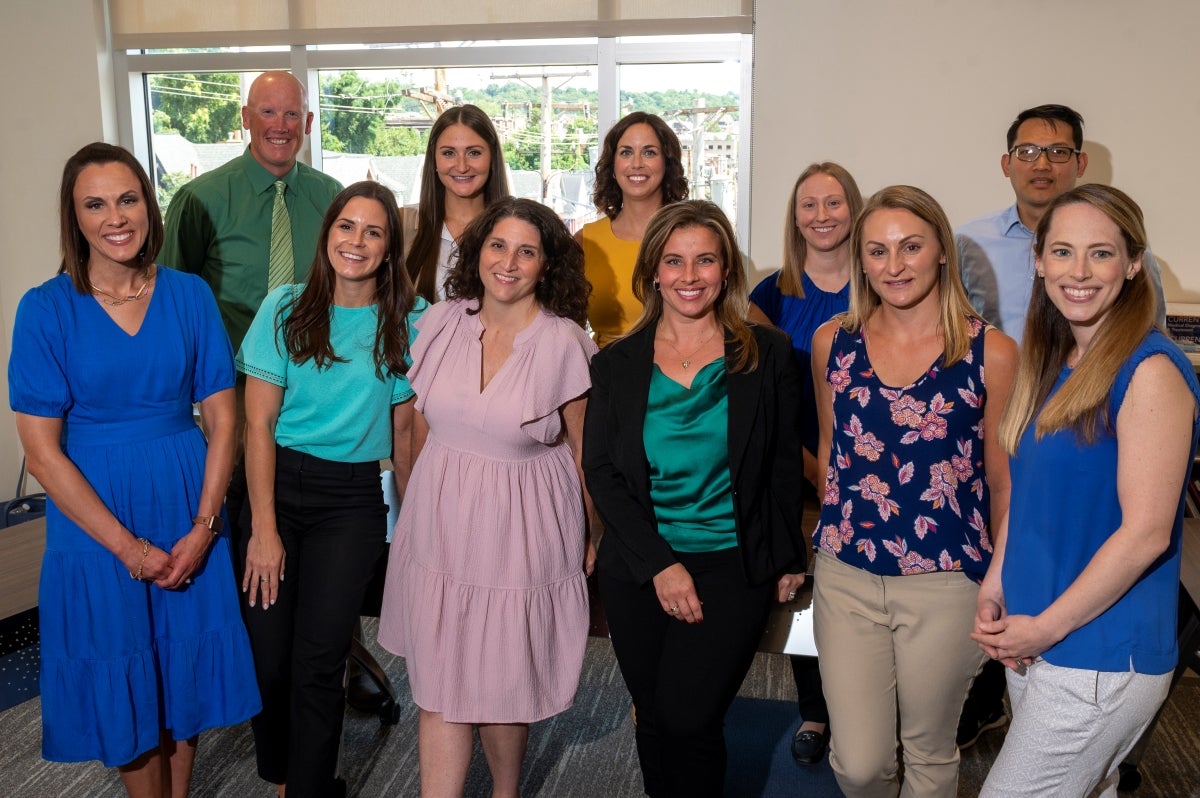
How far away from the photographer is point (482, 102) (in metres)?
5.52

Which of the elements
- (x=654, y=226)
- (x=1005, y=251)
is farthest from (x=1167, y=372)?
(x=1005, y=251)

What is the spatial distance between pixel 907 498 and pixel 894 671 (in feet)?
1.26

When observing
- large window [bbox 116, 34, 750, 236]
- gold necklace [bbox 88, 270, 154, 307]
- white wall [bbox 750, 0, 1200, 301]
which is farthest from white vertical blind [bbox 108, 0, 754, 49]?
gold necklace [bbox 88, 270, 154, 307]

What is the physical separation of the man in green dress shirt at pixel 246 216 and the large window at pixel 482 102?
2272 millimetres

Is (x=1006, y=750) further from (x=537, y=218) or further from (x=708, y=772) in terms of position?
(x=537, y=218)

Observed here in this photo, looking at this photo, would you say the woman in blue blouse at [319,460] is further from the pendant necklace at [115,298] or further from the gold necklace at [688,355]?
the gold necklace at [688,355]

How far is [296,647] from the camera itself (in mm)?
2420

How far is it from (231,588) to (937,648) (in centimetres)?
158

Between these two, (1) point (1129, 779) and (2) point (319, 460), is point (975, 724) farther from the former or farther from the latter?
(2) point (319, 460)

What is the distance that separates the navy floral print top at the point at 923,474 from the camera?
2025 millimetres

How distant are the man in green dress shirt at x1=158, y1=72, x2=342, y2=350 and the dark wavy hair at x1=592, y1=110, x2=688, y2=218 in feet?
2.86

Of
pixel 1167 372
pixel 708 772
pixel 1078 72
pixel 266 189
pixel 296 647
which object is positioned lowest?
pixel 708 772

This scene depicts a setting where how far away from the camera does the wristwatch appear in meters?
2.34

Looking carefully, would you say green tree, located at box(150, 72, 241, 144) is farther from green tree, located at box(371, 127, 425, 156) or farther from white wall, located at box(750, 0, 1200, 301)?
white wall, located at box(750, 0, 1200, 301)
